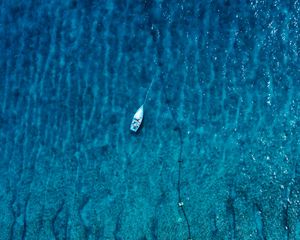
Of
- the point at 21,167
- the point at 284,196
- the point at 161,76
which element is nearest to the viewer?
the point at 284,196

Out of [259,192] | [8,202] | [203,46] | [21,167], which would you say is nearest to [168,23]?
[203,46]

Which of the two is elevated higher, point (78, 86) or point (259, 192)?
point (78, 86)

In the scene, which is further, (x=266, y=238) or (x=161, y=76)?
(x=161, y=76)

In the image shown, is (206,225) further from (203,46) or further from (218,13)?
(218,13)

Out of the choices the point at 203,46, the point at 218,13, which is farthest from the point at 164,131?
the point at 218,13

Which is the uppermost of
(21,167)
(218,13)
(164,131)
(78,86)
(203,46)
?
(218,13)

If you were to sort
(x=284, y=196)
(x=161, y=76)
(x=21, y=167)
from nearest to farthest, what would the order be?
(x=284, y=196)
(x=161, y=76)
(x=21, y=167)

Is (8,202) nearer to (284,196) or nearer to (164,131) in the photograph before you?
(164,131)
